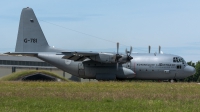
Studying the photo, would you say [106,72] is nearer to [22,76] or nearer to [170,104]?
[22,76]

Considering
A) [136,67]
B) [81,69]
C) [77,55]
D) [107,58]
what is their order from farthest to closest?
[81,69] < [136,67] < [107,58] < [77,55]

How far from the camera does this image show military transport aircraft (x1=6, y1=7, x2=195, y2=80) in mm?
43406

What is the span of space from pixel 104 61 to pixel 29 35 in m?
9.76

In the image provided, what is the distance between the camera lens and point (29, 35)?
46.8 m

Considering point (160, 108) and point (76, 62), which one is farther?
point (76, 62)

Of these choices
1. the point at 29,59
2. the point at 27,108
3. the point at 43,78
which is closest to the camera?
the point at 27,108

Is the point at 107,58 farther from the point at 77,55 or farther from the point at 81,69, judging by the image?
the point at 81,69

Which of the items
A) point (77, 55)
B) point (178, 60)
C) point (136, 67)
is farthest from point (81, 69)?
point (178, 60)

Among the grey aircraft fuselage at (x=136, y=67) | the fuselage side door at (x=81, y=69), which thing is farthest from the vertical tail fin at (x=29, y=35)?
the fuselage side door at (x=81, y=69)

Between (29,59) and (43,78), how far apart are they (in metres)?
32.1

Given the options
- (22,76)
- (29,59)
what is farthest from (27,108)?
(29,59)

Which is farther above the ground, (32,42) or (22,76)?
(32,42)

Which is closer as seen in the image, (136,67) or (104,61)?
(104,61)

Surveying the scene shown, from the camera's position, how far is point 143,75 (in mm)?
44312
